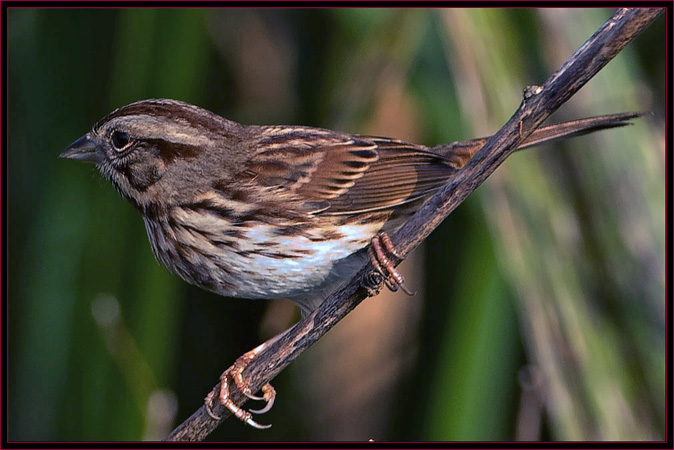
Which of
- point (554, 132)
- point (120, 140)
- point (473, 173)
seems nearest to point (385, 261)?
A: point (473, 173)

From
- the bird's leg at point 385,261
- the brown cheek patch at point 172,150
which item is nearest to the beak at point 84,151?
the brown cheek patch at point 172,150

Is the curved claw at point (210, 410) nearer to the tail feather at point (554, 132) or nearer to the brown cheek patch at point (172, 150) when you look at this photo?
the brown cheek patch at point (172, 150)

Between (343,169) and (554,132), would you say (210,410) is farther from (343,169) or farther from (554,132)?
(554,132)

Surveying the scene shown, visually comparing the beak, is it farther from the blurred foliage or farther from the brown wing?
A: the brown wing

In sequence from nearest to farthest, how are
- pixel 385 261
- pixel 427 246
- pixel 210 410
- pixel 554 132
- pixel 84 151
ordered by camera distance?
pixel 385 261
pixel 210 410
pixel 554 132
pixel 84 151
pixel 427 246

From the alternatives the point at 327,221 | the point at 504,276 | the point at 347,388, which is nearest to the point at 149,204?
the point at 327,221

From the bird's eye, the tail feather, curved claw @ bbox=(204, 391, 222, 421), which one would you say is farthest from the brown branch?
the bird's eye
